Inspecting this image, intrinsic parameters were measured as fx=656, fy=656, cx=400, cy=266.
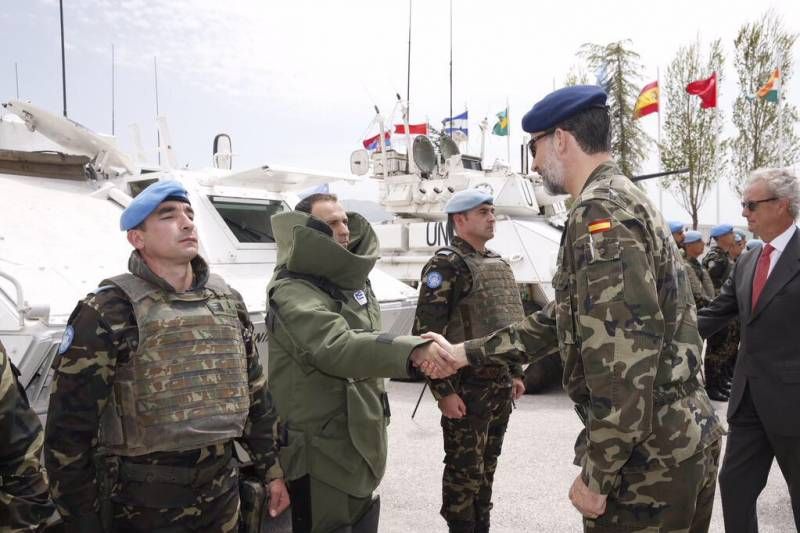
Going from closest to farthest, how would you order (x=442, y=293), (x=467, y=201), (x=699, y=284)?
(x=442, y=293)
(x=467, y=201)
(x=699, y=284)

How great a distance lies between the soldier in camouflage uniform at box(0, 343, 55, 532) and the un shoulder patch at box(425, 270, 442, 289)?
7.01 ft

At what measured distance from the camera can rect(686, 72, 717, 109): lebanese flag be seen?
16594 mm

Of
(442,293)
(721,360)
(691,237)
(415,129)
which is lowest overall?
(721,360)

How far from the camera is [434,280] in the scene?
11.4 ft

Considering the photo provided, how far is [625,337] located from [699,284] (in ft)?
18.3

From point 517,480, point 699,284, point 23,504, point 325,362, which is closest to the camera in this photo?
point 23,504

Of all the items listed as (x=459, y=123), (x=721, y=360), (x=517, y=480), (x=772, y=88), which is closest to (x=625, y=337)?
(x=517, y=480)

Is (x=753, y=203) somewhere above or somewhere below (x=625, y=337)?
above

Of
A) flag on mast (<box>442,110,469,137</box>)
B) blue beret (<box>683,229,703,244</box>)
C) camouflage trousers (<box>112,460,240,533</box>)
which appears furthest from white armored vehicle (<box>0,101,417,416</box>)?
flag on mast (<box>442,110,469,137</box>)

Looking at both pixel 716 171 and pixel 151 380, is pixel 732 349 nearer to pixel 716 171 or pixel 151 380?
pixel 151 380

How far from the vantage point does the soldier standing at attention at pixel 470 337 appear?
329cm

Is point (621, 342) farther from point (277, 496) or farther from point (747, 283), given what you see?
point (747, 283)

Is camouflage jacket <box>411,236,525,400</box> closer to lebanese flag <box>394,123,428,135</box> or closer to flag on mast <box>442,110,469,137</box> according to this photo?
lebanese flag <box>394,123,428,135</box>

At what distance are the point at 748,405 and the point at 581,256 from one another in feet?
5.72
